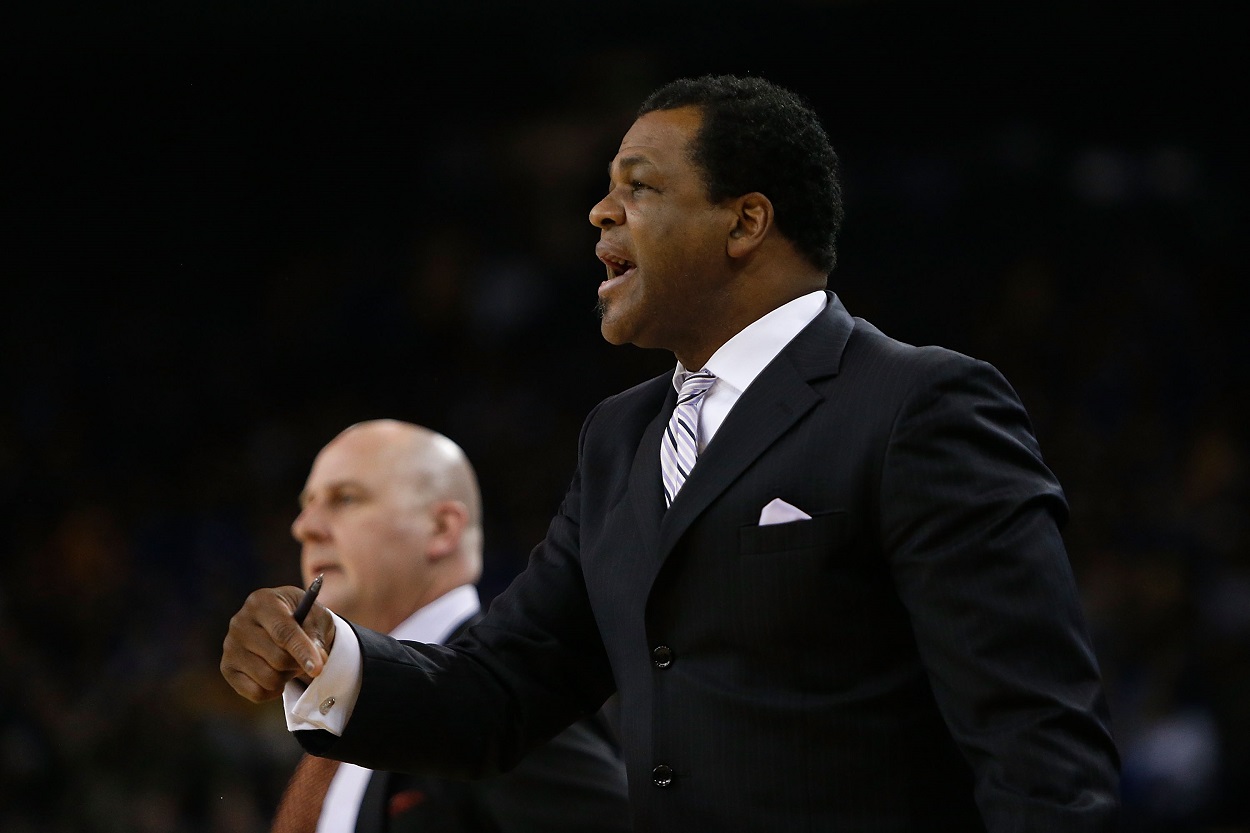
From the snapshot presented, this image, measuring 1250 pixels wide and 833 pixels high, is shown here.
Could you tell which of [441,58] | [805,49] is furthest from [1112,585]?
A: [441,58]

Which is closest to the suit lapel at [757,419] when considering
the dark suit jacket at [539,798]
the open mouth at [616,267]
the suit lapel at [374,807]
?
the open mouth at [616,267]

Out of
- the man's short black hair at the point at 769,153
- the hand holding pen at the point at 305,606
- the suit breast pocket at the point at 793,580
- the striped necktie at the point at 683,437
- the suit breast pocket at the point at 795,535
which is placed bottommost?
the suit breast pocket at the point at 793,580

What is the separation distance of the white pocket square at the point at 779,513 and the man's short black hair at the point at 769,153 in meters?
0.41

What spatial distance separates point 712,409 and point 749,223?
24 centimetres

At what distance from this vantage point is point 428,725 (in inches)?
71.2

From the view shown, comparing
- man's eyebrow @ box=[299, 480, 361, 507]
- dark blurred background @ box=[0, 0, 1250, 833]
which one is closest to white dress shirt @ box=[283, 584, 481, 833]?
man's eyebrow @ box=[299, 480, 361, 507]

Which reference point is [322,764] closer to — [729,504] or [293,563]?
[729,504]

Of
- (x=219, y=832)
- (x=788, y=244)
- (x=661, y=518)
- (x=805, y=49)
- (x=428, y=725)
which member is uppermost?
(x=805, y=49)

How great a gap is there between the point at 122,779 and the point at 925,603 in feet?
14.8

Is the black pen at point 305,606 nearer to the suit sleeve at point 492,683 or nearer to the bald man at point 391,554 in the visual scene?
the suit sleeve at point 492,683

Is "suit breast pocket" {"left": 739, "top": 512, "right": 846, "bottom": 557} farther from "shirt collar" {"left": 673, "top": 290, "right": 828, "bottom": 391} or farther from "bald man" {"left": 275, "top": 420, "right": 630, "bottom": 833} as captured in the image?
"bald man" {"left": 275, "top": 420, "right": 630, "bottom": 833}

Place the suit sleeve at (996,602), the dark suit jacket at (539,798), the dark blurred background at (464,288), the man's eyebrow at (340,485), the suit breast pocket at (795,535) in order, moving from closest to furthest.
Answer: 1. the suit sleeve at (996,602)
2. the suit breast pocket at (795,535)
3. the dark suit jacket at (539,798)
4. the man's eyebrow at (340,485)
5. the dark blurred background at (464,288)

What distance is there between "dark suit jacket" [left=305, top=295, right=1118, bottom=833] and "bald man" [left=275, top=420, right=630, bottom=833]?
3.17 ft

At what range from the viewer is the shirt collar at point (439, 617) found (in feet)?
9.95
